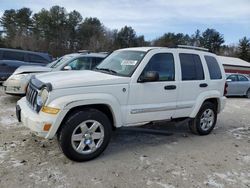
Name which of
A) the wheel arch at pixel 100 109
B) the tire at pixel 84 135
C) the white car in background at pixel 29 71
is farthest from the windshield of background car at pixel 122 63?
the white car in background at pixel 29 71

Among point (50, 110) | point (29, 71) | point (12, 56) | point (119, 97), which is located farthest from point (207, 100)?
point (12, 56)

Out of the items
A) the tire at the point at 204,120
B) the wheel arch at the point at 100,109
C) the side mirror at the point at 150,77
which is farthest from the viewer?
the tire at the point at 204,120

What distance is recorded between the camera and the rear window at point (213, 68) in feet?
20.5

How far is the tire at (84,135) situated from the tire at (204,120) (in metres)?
2.37

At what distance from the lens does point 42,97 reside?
4.20m

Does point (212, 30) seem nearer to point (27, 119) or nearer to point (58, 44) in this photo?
point (58, 44)

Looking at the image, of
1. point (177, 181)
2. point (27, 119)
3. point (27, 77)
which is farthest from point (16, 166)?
point (27, 77)

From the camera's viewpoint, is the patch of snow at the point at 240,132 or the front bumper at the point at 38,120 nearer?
the front bumper at the point at 38,120

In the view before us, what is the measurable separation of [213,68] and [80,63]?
4.65m

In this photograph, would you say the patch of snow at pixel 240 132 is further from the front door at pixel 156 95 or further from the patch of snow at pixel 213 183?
the patch of snow at pixel 213 183

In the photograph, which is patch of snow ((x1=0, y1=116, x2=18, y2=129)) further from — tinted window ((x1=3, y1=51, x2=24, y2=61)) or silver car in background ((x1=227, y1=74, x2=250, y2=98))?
silver car in background ((x1=227, y1=74, x2=250, y2=98))

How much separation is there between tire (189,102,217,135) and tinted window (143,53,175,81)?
1.29 m

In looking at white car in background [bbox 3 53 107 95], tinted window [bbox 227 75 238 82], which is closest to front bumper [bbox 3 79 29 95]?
white car in background [bbox 3 53 107 95]

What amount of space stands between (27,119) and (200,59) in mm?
3806
